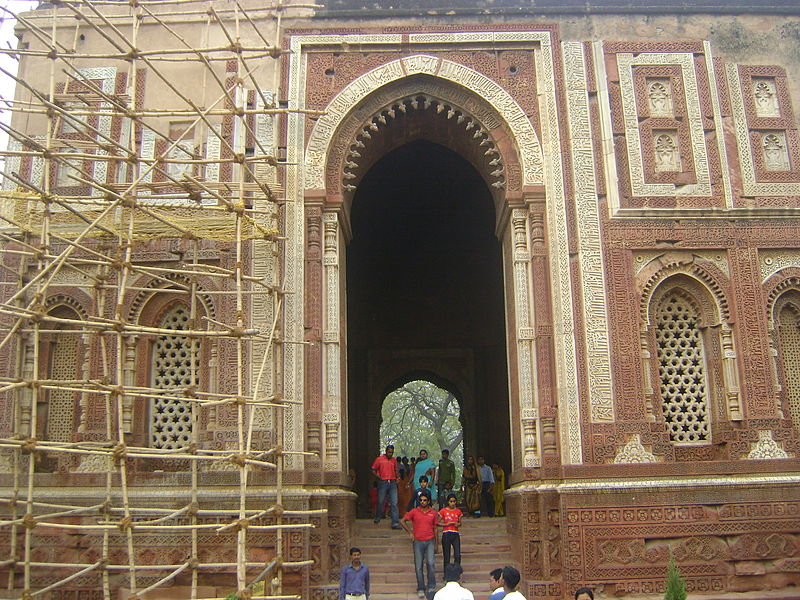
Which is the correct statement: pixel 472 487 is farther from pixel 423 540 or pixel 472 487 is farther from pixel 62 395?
pixel 62 395

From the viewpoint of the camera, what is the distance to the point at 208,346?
11391 mm

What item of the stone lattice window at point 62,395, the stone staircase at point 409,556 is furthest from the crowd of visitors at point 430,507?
the stone lattice window at point 62,395

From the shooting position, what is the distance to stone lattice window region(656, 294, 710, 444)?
36.8 feet

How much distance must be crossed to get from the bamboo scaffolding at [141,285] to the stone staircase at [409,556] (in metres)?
1.19

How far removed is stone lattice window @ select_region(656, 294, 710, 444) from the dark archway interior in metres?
5.91

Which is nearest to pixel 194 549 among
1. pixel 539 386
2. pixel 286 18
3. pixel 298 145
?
pixel 539 386

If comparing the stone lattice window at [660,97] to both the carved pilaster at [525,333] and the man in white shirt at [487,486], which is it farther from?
the man in white shirt at [487,486]

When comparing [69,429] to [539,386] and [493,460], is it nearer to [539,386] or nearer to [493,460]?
[539,386]

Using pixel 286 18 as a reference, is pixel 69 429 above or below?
below

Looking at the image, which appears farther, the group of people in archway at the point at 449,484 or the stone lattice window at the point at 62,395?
the group of people in archway at the point at 449,484

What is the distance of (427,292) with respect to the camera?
715 inches

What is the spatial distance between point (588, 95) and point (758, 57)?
8.57 ft

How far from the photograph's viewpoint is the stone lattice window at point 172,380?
11.3 m

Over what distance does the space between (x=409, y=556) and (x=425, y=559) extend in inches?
41.6
